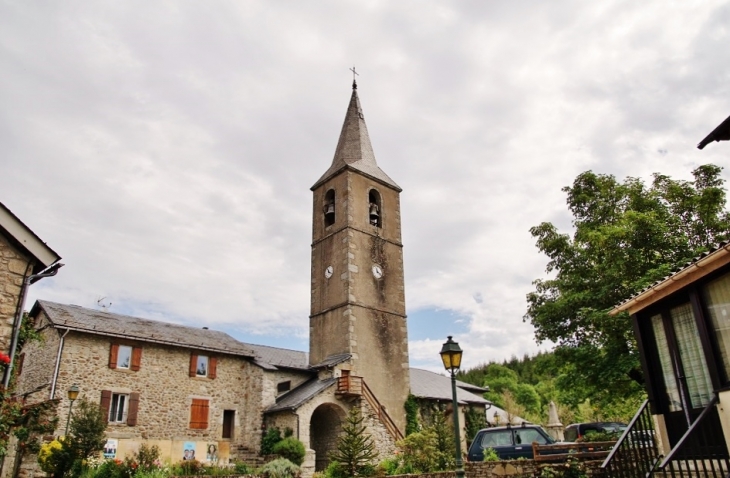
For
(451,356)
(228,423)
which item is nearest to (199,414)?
(228,423)

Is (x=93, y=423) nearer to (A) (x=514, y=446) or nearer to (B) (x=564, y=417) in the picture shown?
(A) (x=514, y=446)

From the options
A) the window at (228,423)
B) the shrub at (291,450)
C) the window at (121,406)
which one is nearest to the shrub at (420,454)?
the shrub at (291,450)

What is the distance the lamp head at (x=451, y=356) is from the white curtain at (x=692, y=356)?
3.57m

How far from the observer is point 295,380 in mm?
24391

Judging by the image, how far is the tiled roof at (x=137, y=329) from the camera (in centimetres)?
2001

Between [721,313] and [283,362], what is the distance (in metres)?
20.8

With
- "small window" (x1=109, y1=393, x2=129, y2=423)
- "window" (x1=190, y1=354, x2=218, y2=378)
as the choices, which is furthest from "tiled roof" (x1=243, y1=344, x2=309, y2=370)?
"small window" (x1=109, y1=393, x2=129, y2=423)

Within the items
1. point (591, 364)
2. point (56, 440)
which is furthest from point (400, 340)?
point (56, 440)

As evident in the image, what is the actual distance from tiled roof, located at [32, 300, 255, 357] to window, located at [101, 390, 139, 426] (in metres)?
2.15

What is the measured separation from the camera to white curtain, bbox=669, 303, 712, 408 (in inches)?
309

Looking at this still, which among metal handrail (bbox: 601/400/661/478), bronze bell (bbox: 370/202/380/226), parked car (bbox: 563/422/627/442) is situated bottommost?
metal handrail (bbox: 601/400/661/478)

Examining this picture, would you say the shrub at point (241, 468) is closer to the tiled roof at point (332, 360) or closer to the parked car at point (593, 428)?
the tiled roof at point (332, 360)

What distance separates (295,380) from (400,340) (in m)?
5.29

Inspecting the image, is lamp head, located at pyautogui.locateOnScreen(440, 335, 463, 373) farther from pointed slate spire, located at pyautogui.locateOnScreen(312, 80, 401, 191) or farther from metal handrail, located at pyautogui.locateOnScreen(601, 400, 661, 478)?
pointed slate spire, located at pyautogui.locateOnScreen(312, 80, 401, 191)
